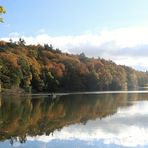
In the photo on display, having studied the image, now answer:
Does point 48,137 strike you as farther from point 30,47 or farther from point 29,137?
point 30,47

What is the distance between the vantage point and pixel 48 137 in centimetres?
2653

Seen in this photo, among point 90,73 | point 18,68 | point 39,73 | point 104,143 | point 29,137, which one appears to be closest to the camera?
point 104,143

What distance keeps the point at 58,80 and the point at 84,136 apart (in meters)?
104

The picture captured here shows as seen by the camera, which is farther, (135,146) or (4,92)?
(4,92)

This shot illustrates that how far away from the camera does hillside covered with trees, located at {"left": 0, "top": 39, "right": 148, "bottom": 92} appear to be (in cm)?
10225

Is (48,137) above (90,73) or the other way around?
the other way around

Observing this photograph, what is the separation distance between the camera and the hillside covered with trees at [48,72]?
4026 inches

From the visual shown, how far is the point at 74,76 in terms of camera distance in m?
142

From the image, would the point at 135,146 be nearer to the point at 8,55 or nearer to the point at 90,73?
the point at 8,55

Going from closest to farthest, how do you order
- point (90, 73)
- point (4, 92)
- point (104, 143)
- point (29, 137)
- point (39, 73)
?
1. point (104, 143)
2. point (29, 137)
3. point (4, 92)
4. point (39, 73)
5. point (90, 73)

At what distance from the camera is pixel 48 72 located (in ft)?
408

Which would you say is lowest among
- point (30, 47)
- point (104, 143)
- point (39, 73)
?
point (104, 143)

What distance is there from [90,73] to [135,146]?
420ft

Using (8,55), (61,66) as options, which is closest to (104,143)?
(8,55)
